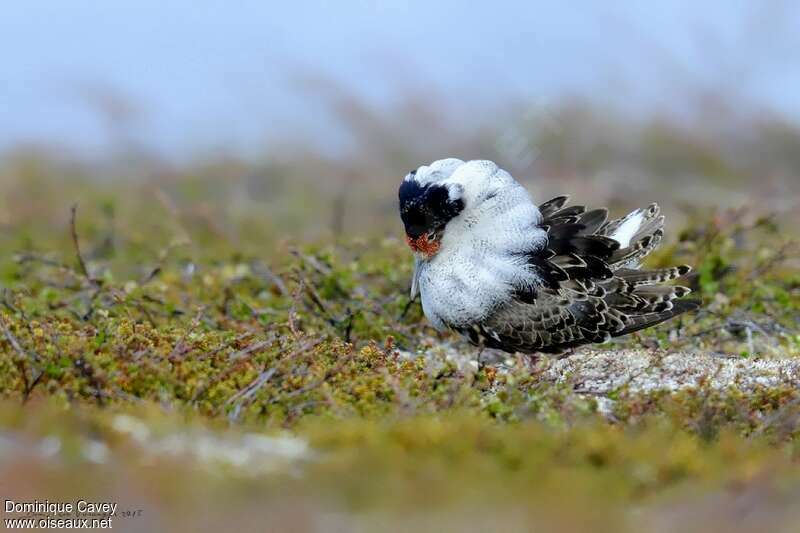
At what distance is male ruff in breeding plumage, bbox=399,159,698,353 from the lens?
240 inches

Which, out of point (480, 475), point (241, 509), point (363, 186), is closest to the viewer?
point (241, 509)

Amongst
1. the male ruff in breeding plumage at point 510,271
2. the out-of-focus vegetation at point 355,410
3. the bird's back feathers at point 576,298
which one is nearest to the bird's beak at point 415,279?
the male ruff in breeding plumage at point 510,271

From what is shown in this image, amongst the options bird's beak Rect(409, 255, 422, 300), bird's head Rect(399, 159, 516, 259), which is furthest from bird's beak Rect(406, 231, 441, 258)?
bird's beak Rect(409, 255, 422, 300)

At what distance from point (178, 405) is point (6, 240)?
26.7 ft

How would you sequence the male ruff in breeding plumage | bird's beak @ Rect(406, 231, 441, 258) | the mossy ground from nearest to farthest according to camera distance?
1. the mossy ground
2. the male ruff in breeding plumage
3. bird's beak @ Rect(406, 231, 441, 258)

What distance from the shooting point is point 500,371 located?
5.96 meters

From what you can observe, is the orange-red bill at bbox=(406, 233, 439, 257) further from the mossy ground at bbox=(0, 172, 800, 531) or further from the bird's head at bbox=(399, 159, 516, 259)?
the mossy ground at bbox=(0, 172, 800, 531)

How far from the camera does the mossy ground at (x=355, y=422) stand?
347cm

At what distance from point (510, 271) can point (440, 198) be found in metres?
0.59

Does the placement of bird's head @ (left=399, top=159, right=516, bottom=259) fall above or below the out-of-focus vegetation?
above

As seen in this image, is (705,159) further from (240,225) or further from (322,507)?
(322,507)

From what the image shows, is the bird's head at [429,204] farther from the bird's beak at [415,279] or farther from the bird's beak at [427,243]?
the bird's beak at [415,279]

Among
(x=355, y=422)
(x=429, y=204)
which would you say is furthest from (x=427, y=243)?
(x=355, y=422)

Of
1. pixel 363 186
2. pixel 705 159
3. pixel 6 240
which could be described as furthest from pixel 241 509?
pixel 705 159
